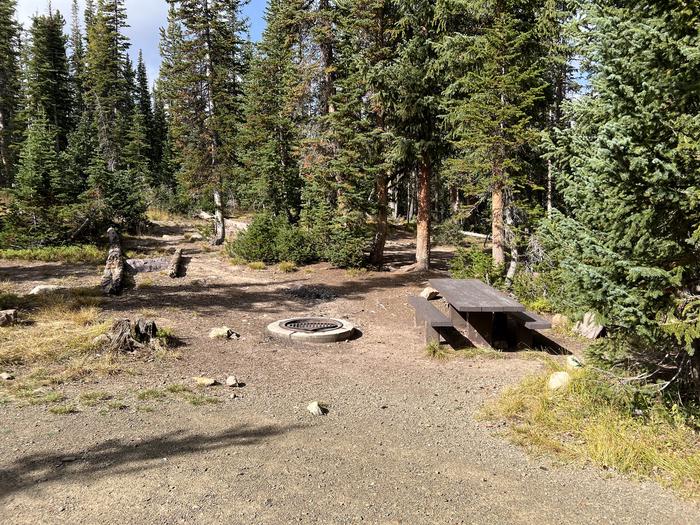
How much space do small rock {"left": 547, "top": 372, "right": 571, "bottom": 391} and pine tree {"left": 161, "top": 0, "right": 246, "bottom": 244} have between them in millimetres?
20102

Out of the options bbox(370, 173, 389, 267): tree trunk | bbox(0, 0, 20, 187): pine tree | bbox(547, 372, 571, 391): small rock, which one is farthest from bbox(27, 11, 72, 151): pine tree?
bbox(547, 372, 571, 391): small rock

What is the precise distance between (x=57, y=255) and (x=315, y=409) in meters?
17.7

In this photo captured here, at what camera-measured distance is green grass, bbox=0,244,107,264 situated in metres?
18.1

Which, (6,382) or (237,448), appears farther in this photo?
(6,382)

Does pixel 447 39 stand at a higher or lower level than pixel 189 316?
higher

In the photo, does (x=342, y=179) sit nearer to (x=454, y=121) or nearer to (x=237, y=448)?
(x=454, y=121)

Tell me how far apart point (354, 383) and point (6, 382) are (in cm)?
480

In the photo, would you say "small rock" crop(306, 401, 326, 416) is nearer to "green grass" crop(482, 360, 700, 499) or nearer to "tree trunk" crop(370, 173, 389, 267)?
"green grass" crop(482, 360, 700, 499)

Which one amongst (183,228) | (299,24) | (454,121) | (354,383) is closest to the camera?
(354,383)

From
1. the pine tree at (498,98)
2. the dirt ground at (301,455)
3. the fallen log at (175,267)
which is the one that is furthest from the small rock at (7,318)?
the pine tree at (498,98)

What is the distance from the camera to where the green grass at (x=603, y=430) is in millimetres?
4180

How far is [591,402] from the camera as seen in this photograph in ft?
17.3

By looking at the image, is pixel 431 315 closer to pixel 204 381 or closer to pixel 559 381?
pixel 559 381

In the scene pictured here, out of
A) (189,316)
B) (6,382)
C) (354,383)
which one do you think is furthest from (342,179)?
(6,382)
